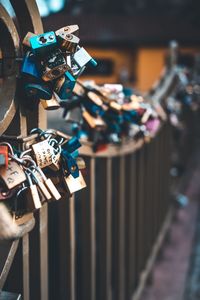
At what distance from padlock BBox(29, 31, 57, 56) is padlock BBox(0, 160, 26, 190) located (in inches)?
9.5

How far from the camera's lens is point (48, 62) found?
1095 mm

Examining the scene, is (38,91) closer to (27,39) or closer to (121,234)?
(27,39)

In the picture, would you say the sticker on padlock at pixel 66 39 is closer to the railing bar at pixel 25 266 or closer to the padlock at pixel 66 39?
the padlock at pixel 66 39

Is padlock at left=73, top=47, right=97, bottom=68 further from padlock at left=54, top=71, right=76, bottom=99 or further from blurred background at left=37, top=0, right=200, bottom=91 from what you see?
blurred background at left=37, top=0, right=200, bottom=91

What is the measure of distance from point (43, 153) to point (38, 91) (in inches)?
5.8

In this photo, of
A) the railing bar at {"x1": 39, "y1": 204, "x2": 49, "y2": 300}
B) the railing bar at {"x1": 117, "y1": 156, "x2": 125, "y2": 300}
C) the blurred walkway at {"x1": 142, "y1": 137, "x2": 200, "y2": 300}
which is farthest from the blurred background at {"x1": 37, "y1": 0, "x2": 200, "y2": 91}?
the railing bar at {"x1": 39, "y1": 204, "x2": 49, "y2": 300}

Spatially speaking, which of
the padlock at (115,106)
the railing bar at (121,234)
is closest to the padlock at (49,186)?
the padlock at (115,106)

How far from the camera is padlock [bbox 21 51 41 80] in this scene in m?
1.08

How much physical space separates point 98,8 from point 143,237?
13977 mm

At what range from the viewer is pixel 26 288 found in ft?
4.06

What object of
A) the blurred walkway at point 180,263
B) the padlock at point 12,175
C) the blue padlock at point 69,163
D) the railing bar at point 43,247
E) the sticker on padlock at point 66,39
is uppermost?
the sticker on padlock at point 66,39

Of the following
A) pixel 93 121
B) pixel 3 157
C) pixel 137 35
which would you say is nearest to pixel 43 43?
pixel 3 157

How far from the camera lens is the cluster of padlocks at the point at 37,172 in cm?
103

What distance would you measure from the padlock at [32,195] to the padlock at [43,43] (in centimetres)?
26
